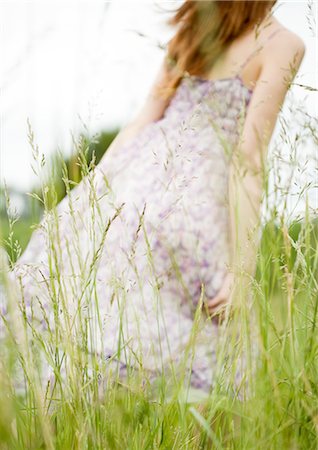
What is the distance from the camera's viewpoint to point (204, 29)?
7.95 ft

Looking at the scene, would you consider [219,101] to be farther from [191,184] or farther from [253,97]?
[191,184]

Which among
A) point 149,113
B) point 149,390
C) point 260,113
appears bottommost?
point 149,390

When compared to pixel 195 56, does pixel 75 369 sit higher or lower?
lower

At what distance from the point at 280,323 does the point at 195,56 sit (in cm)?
128

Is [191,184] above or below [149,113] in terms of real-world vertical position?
below

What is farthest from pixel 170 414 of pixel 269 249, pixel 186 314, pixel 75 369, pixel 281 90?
pixel 281 90

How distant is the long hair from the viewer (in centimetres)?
231

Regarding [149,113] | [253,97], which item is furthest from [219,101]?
[149,113]

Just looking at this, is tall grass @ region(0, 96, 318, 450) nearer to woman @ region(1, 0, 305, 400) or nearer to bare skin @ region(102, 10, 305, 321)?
woman @ region(1, 0, 305, 400)

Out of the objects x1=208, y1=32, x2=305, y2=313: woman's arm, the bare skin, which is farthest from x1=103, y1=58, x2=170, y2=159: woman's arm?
x1=208, y1=32, x2=305, y2=313: woman's arm

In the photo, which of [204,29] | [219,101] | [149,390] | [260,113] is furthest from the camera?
[204,29]

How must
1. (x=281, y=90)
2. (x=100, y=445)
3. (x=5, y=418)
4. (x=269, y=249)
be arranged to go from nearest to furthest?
(x=5, y=418) < (x=100, y=445) < (x=269, y=249) < (x=281, y=90)

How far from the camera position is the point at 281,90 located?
6.92ft

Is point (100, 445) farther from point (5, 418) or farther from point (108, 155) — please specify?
point (108, 155)
